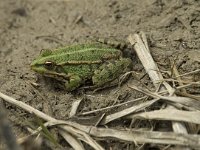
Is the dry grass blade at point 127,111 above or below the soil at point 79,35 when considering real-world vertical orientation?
below

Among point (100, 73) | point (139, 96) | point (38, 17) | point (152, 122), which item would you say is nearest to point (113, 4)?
point (38, 17)

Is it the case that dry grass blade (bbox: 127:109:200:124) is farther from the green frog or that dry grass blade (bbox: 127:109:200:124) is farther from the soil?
the green frog

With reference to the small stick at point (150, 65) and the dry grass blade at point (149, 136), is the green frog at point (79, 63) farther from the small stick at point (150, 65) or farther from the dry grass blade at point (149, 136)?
the dry grass blade at point (149, 136)

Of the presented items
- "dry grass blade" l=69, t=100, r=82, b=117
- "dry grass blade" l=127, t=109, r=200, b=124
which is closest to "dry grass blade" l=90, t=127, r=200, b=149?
"dry grass blade" l=127, t=109, r=200, b=124

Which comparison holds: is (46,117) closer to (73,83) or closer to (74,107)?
(74,107)

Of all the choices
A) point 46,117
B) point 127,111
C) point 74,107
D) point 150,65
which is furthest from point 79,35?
point 127,111

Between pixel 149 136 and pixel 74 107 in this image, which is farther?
pixel 74 107

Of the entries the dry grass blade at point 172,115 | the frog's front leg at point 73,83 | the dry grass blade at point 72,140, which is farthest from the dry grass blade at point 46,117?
the frog's front leg at point 73,83
